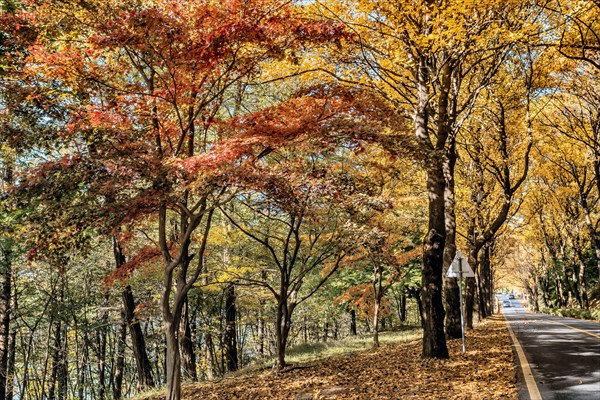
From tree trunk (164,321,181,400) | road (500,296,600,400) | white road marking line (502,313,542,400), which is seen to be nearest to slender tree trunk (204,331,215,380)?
tree trunk (164,321,181,400)

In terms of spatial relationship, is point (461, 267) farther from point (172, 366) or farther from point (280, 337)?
point (172, 366)

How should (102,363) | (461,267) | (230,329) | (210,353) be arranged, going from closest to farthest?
1. (461,267)
2. (230,329)
3. (210,353)
4. (102,363)

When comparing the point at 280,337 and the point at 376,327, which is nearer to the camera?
the point at 280,337

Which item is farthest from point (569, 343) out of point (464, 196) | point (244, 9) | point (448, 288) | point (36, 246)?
point (36, 246)

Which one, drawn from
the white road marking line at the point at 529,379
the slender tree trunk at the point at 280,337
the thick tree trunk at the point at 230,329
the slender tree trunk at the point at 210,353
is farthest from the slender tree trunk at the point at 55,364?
the white road marking line at the point at 529,379

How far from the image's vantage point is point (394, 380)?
8508mm

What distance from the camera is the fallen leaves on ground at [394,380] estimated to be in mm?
7105

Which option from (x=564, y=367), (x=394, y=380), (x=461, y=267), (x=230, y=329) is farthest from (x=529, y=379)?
(x=230, y=329)

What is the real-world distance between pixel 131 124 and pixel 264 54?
3262 mm

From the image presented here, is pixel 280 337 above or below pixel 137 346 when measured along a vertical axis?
above

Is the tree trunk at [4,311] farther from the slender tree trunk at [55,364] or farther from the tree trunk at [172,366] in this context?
the tree trunk at [172,366]

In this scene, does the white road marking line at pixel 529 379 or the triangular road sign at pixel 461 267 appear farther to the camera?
the triangular road sign at pixel 461 267

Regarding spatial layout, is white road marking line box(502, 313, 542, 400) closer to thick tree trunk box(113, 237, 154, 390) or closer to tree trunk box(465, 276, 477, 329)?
tree trunk box(465, 276, 477, 329)

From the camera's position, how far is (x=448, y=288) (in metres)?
14.2
